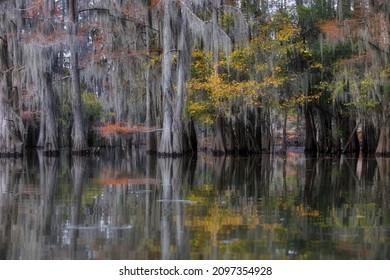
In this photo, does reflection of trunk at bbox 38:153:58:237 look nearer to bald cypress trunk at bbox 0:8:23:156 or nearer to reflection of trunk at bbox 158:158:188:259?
reflection of trunk at bbox 158:158:188:259

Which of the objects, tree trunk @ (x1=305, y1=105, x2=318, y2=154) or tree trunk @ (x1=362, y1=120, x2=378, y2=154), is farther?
tree trunk @ (x1=362, y1=120, x2=378, y2=154)

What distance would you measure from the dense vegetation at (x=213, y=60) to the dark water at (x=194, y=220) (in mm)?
10679

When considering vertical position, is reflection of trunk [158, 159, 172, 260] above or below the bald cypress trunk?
→ below

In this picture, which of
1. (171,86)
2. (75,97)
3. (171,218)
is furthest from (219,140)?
(171,218)

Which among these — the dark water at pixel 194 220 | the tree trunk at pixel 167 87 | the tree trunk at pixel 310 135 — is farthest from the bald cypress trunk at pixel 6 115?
the tree trunk at pixel 310 135

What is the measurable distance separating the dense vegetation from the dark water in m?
10.7

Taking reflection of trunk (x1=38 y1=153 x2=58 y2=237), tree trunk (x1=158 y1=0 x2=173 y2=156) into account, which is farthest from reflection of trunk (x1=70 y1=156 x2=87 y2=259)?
tree trunk (x1=158 y1=0 x2=173 y2=156)

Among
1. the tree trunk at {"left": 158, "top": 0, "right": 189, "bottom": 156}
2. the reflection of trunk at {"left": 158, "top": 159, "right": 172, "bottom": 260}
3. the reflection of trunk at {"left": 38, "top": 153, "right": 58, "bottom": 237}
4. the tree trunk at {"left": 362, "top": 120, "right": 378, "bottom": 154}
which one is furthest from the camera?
the tree trunk at {"left": 362, "top": 120, "right": 378, "bottom": 154}

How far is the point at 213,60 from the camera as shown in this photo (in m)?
21.0

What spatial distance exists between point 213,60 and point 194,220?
15.5 metres

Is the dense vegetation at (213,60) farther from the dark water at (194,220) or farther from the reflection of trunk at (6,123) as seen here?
the dark water at (194,220)

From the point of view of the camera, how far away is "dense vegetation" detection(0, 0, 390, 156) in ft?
66.6

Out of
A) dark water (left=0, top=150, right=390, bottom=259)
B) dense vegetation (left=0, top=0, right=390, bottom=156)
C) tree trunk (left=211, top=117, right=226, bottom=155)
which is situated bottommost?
dark water (left=0, top=150, right=390, bottom=259)

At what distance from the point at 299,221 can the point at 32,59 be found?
1676 cm
